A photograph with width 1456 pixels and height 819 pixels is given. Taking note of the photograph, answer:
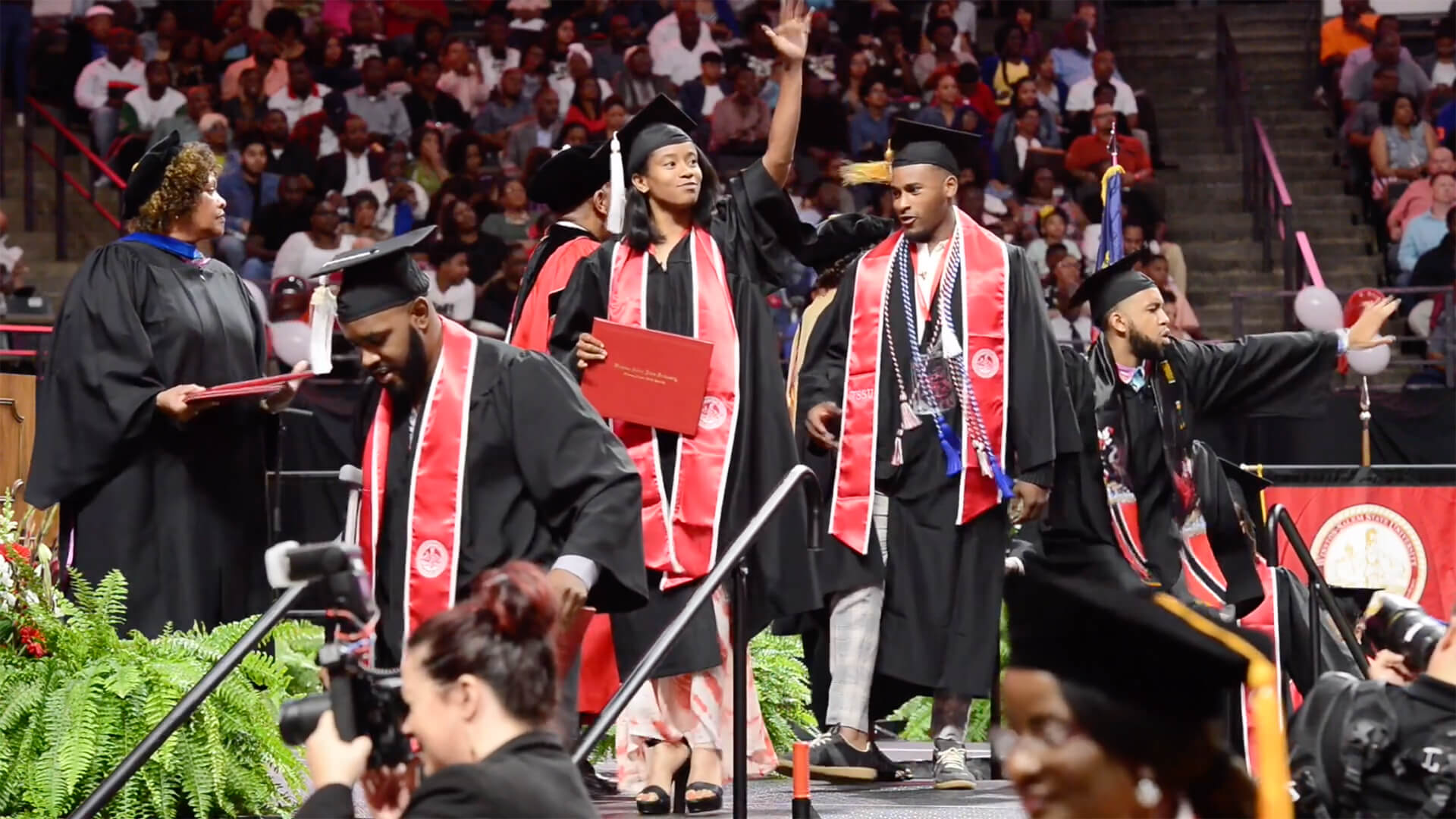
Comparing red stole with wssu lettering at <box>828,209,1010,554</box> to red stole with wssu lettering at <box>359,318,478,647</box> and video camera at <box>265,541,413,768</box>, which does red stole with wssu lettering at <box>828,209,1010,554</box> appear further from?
video camera at <box>265,541,413,768</box>

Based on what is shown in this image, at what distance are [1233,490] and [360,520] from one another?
3.78 metres

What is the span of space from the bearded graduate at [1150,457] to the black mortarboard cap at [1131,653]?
4.29 meters

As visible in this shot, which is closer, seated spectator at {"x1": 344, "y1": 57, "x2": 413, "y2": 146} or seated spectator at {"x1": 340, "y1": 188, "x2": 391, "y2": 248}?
seated spectator at {"x1": 340, "y1": 188, "x2": 391, "y2": 248}

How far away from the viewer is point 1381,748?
353cm

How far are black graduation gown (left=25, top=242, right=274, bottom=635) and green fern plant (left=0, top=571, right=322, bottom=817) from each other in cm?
39

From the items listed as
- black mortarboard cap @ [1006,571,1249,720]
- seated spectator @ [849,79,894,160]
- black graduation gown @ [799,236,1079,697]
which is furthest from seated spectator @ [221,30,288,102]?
black mortarboard cap @ [1006,571,1249,720]

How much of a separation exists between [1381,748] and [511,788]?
57.5 inches

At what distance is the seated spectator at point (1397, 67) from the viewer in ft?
57.4

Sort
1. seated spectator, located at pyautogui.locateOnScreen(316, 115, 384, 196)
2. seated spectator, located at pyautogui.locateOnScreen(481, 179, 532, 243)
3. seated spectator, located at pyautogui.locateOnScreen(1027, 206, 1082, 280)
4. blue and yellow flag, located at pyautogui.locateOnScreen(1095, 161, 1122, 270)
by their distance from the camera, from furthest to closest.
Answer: seated spectator, located at pyautogui.locateOnScreen(316, 115, 384, 196)
seated spectator, located at pyautogui.locateOnScreen(1027, 206, 1082, 280)
seated spectator, located at pyautogui.locateOnScreen(481, 179, 532, 243)
blue and yellow flag, located at pyautogui.locateOnScreen(1095, 161, 1122, 270)

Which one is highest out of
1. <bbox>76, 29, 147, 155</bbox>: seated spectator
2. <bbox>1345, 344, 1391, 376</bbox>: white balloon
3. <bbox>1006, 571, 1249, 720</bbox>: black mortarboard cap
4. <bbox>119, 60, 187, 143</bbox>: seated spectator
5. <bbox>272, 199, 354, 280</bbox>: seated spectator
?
<bbox>76, 29, 147, 155</bbox>: seated spectator

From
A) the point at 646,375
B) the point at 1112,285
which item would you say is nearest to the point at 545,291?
the point at 646,375

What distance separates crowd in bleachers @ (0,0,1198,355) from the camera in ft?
48.3

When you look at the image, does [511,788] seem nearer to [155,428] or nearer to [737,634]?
[737,634]

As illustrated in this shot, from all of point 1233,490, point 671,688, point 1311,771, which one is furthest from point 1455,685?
point 1233,490
